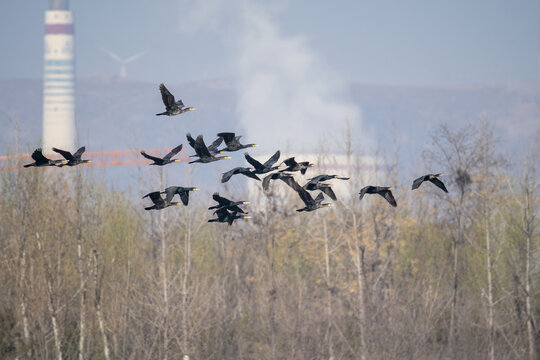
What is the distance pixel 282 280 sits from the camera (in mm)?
42562

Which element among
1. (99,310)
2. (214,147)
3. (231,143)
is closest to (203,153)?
(231,143)

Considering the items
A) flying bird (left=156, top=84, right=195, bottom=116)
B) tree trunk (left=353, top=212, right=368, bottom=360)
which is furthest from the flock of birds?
tree trunk (left=353, top=212, right=368, bottom=360)

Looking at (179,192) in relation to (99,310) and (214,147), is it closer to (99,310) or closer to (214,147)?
(214,147)

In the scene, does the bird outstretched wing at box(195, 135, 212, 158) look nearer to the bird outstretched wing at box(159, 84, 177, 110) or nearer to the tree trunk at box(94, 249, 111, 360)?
the bird outstretched wing at box(159, 84, 177, 110)

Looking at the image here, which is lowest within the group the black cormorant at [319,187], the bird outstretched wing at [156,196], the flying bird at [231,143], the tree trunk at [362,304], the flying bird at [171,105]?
the tree trunk at [362,304]

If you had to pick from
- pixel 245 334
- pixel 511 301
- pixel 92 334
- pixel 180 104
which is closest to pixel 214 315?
pixel 245 334

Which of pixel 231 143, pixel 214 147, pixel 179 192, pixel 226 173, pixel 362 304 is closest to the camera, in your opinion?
pixel 226 173

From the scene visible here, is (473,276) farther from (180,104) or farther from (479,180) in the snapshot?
(180,104)

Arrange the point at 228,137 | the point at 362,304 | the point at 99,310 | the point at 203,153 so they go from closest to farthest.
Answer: the point at 203,153
the point at 228,137
the point at 99,310
the point at 362,304

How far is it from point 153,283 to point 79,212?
497 cm

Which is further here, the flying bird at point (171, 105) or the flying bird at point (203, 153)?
the flying bird at point (171, 105)

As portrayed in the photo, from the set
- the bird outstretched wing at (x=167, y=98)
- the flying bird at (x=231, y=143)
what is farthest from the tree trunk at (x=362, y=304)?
the bird outstretched wing at (x=167, y=98)

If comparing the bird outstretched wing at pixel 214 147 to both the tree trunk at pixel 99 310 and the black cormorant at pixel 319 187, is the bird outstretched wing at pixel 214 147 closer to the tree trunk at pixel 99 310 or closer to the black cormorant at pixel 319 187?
the black cormorant at pixel 319 187

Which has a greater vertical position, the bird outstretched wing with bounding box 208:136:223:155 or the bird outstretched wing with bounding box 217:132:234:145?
the bird outstretched wing with bounding box 217:132:234:145
